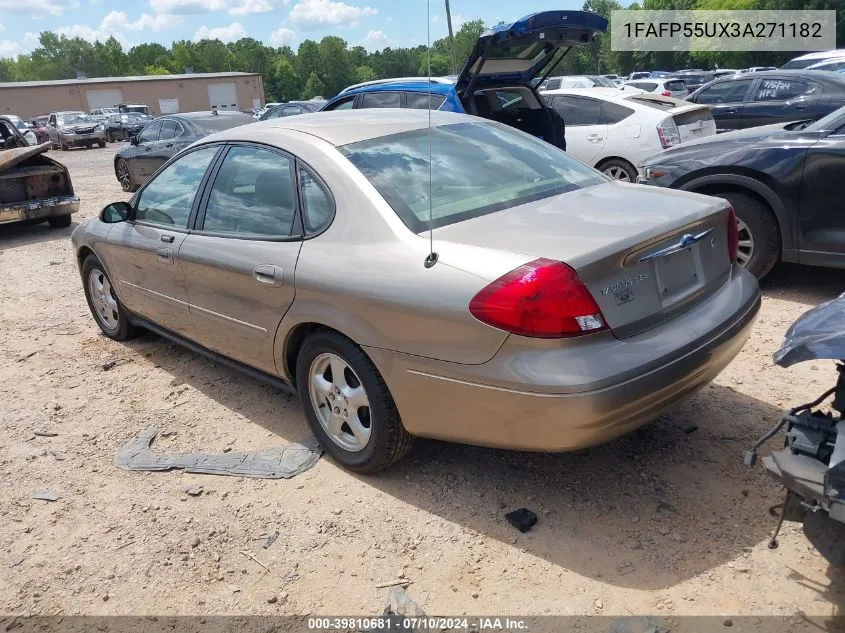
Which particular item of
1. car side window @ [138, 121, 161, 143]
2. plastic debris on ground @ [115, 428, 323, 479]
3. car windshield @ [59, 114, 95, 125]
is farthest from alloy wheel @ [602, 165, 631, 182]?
car windshield @ [59, 114, 95, 125]

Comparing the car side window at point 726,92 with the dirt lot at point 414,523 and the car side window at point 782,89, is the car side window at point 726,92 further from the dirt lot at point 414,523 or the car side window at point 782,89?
the dirt lot at point 414,523

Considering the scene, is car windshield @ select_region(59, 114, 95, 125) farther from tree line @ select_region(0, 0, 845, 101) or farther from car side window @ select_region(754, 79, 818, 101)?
car side window @ select_region(754, 79, 818, 101)

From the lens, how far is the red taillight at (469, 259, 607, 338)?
2.58m

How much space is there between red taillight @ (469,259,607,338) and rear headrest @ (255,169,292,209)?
4.59ft

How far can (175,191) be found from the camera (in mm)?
4441

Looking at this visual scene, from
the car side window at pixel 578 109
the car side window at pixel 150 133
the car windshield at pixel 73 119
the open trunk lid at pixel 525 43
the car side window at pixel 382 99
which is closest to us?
the open trunk lid at pixel 525 43

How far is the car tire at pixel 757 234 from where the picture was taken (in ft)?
17.5

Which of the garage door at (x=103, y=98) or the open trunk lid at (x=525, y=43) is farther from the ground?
the garage door at (x=103, y=98)

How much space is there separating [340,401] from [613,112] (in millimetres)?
6748

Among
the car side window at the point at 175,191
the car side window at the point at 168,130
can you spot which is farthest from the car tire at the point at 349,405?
the car side window at the point at 168,130

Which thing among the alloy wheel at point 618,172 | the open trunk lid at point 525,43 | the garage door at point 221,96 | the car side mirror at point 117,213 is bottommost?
the alloy wheel at point 618,172

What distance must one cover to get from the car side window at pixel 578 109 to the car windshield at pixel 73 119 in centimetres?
3034

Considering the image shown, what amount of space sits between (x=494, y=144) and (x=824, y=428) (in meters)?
2.25

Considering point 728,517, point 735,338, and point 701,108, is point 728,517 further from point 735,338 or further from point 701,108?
point 701,108
